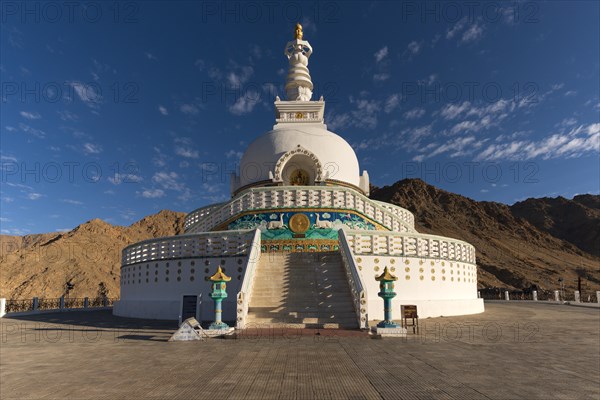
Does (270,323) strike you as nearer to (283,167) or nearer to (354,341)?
(354,341)

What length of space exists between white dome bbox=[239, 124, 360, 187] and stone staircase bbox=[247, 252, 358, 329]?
31.5ft

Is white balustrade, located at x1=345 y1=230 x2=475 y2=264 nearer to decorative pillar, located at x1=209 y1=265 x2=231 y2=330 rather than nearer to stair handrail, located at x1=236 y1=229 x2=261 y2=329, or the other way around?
stair handrail, located at x1=236 y1=229 x2=261 y2=329

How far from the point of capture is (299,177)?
91.6 feet

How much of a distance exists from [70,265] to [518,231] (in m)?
118

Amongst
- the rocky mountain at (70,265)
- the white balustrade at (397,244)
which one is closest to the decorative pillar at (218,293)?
the white balustrade at (397,244)

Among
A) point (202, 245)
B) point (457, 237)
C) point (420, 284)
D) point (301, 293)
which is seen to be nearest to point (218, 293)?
point (301, 293)

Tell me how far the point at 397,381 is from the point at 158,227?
119 m

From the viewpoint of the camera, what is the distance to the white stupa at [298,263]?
1598 cm

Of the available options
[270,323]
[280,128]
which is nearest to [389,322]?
[270,323]

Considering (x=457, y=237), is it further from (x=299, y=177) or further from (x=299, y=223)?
(x=299, y=223)

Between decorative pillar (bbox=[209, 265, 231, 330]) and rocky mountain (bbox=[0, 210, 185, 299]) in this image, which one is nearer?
decorative pillar (bbox=[209, 265, 231, 330])

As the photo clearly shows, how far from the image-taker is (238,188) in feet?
100

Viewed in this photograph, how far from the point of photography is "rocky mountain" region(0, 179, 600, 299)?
7950 cm

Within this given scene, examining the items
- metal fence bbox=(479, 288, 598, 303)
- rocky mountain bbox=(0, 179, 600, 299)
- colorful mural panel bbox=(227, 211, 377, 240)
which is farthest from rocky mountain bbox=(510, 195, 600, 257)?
colorful mural panel bbox=(227, 211, 377, 240)
